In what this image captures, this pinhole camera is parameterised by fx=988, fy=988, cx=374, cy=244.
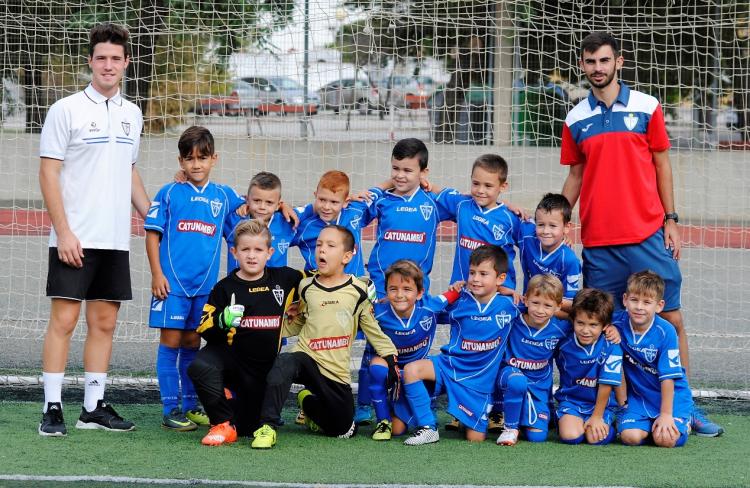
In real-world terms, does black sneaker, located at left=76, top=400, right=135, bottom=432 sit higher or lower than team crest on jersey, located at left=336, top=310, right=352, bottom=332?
Result: lower

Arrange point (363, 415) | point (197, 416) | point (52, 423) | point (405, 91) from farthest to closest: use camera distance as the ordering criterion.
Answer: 1. point (405, 91)
2. point (363, 415)
3. point (197, 416)
4. point (52, 423)

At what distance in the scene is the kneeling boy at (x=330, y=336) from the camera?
4879mm

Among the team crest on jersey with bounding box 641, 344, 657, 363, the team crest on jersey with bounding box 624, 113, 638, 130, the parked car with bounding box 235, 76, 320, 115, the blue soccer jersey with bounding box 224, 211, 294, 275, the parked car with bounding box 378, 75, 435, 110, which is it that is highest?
the parked car with bounding box 378, 75, 435, 110

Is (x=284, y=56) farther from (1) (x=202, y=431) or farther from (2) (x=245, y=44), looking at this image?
(1) (x=202, y=431)

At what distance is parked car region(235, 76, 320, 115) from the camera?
31.9 feet

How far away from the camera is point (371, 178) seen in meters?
11.6

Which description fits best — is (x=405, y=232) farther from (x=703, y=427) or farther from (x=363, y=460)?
(x=703, y=427)

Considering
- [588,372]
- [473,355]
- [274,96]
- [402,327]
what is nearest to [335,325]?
[402,327]

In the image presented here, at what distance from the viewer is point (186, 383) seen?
17.2ft

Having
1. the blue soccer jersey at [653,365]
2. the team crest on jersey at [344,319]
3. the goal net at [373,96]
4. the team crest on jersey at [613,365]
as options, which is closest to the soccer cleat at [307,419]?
the team crest on jersey at [344,319]

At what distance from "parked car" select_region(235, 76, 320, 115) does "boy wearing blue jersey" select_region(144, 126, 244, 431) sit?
14.5 ft

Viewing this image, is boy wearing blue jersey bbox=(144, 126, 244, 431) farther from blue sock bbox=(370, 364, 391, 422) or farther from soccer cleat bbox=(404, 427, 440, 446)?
soccer cleat bbox=(404, 427, 440, 446)

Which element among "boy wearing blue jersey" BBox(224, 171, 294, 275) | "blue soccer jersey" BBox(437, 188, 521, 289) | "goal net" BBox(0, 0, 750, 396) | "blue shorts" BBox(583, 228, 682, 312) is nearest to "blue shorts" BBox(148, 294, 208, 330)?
"boy wearing blue jersey" BBox(224, 171, 294, 275)

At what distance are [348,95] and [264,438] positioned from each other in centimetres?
638
